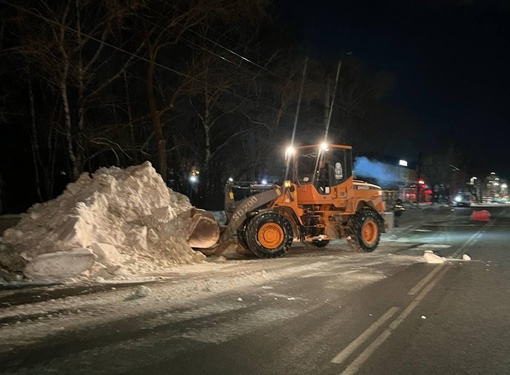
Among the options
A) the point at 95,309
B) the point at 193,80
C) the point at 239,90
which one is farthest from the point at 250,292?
the point at 239,90

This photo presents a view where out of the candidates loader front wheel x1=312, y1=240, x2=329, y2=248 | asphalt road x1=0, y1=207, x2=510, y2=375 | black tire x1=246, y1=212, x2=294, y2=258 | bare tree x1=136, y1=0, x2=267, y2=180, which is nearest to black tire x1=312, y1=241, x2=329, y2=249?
loader front wheel x1=312, y1=240, x2=329, y2=248

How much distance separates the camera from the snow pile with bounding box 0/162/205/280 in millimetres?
10172

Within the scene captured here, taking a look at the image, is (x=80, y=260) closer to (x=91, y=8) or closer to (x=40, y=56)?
(x=40, y=56)

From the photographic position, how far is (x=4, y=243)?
11609mm

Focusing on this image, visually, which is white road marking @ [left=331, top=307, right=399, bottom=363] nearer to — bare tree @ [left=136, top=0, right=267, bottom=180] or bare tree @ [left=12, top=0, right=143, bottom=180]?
bare tree @ [left=12, top=0, right=143, bottom=180]

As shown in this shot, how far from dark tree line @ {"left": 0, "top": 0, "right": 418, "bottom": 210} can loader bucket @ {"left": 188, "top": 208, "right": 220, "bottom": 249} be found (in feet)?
25.8

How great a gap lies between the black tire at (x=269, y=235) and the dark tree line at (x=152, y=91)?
324 inches

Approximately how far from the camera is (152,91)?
2170cm

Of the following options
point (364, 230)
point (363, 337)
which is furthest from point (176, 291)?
point (364, 230)

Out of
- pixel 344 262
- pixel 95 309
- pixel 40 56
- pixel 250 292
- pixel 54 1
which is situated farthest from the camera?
pixel 54 1

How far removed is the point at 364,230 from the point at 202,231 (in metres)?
5.35

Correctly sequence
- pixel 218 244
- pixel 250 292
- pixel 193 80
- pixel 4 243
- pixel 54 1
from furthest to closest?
pixel 193 80 → pixel 54 1 → pixel 218 244 → pixel 4 243 → pixel 250 292

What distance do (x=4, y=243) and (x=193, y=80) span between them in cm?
1209

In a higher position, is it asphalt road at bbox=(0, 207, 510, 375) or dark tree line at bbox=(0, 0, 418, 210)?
dark tree line at bbox=(0, 0, 418, 210)
